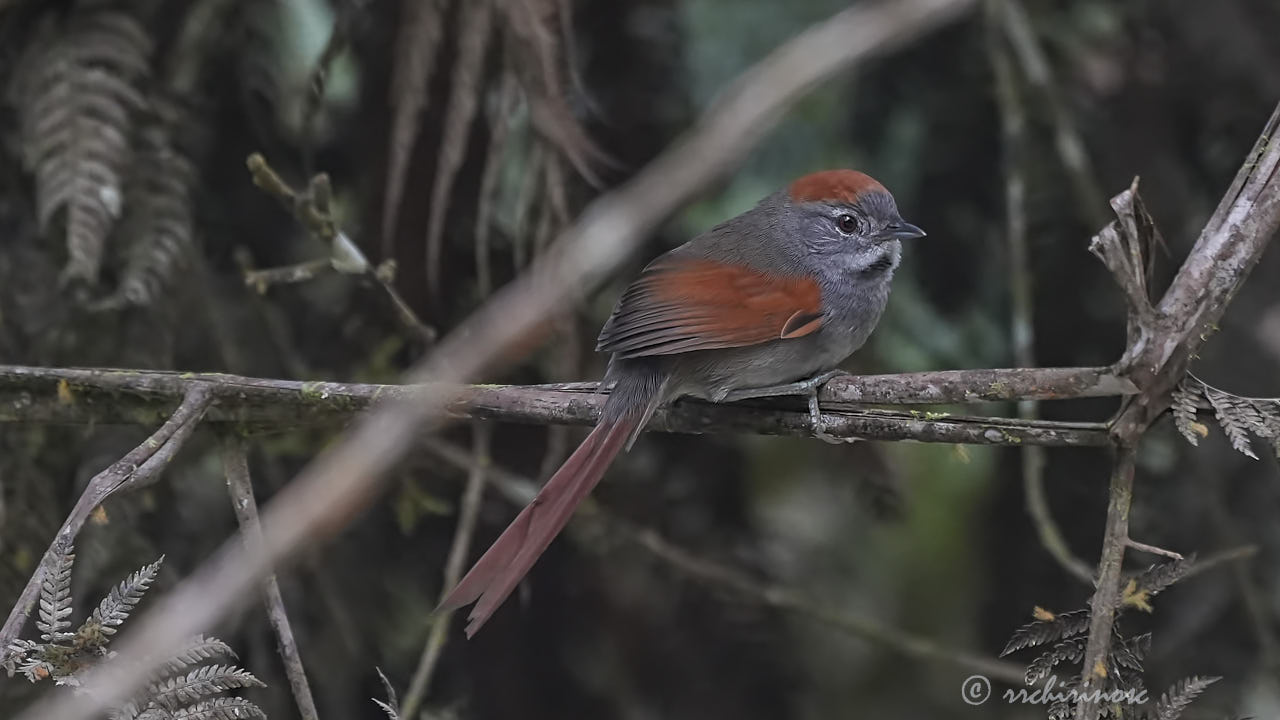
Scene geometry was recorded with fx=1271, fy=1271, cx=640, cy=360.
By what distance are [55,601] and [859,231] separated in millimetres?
2148

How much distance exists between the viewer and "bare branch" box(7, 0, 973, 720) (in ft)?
4.78

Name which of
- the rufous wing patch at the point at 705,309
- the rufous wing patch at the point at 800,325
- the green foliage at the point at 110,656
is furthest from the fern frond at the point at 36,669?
the rufous wing patch at the point at 800,325

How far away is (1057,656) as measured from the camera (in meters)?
1.88

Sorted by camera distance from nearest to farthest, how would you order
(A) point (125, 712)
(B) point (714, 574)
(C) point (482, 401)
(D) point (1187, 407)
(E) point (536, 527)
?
1. (A) point (125, 712)
2. (D) point (1187, 407)
3. (C) point (482, 401)
4. (E) point (536, 527)
5. (B) point (714, 574)

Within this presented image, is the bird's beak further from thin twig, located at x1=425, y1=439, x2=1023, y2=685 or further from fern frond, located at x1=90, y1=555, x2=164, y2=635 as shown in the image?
fern frond, located at x1=90, y1=555, x2=164, y2=635

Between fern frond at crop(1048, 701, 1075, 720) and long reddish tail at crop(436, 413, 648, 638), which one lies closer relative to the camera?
fern frond at crop(1048, 701, 1075, 720)

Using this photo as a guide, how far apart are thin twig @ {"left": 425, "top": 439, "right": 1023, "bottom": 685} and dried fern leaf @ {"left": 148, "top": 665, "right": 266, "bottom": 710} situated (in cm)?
140

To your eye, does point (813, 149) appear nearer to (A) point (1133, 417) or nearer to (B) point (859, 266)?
(B) point (859, 266)

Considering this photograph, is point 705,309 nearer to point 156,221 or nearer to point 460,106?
point 460,106

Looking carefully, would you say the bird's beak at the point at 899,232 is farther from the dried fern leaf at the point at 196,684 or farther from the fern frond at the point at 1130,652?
the dried fern leaf at the point at 196,684

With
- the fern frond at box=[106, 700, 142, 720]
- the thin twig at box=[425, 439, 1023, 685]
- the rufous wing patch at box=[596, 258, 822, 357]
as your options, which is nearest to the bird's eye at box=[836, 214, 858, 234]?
the rufous wing patch at box=[596, 258, 822, 357]

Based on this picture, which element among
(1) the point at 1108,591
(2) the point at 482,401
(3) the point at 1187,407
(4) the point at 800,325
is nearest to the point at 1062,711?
(1) the point at 1108,591

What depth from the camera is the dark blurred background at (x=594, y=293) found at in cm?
305

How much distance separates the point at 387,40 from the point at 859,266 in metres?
1.31
